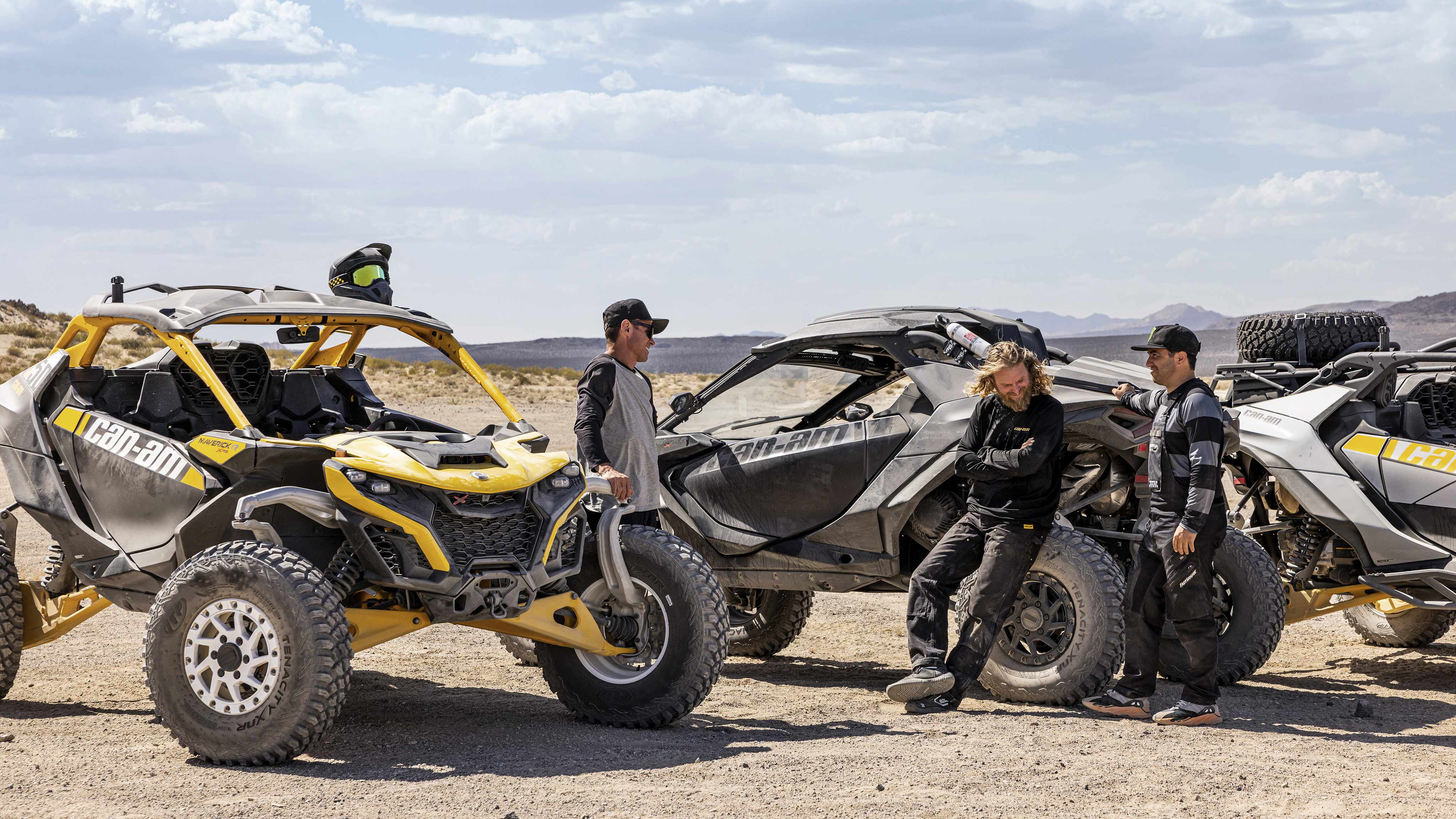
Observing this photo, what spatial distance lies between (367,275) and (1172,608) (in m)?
4.49

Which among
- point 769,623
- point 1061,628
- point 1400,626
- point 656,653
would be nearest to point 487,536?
point 656,653

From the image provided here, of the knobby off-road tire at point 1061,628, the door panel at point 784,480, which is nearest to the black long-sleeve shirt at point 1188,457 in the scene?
the knobby off-road tire at point 1061,628

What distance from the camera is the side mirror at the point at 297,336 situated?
8.41 metres

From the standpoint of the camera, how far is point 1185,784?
19.9ft

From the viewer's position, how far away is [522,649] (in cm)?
898

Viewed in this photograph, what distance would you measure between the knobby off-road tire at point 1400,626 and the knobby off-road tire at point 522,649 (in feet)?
17.9

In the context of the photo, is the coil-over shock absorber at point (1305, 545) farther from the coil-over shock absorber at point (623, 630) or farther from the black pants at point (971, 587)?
the coil-over shock absorber at point (623, 630)

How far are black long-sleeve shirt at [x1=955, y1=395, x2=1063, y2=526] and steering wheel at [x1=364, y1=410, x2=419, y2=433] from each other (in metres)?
3.04

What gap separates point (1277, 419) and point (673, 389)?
3888 cm

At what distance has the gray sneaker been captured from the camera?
24.6ft

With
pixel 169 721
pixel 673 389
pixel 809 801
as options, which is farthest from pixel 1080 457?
pixel 673 389

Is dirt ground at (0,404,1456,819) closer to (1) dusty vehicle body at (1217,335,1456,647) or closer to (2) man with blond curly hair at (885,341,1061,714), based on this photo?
(2) man with blond curly hair at (885,341,1061,714)

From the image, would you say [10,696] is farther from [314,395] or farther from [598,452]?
[598,452]

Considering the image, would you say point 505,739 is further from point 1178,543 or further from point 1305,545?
point 1305,545
